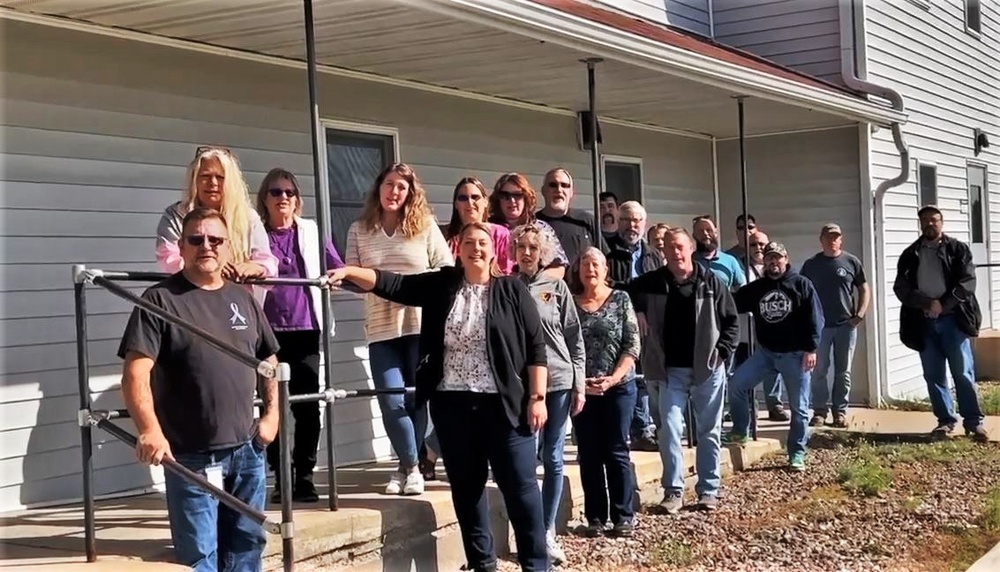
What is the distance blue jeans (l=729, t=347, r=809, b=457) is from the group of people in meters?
0.17

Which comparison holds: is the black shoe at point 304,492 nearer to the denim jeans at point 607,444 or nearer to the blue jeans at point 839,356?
the denim jeans at point 607,444

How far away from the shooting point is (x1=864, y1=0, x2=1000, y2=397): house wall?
34.6ft

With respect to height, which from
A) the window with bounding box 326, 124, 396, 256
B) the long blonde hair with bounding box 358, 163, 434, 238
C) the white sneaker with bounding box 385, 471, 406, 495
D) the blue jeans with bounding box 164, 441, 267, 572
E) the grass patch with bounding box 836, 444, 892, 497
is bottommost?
the grass patch with bounding box 836, 444, 892, 497

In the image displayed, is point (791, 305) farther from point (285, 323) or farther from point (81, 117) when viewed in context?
point (81, 117)

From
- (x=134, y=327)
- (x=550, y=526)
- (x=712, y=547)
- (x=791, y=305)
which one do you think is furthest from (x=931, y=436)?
(x=134, y=327)

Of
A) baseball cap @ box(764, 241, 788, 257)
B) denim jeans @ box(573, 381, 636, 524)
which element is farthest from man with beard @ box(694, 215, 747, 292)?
denim jeans @ box(573, 381, 636, 524)

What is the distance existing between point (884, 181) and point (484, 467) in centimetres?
698

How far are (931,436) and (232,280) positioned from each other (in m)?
6.41

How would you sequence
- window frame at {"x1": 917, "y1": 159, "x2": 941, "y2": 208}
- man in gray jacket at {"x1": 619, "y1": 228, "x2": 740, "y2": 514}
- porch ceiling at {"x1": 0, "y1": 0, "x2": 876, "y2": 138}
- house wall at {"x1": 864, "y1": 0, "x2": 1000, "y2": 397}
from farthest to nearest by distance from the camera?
1. window frame at {"x1": 917, "y1": 159, "x2": 941, "y2": 208}
2. house wall at {"x1": 864, "y1": 0, "x2": 1000, "y2": 397}
3. man in gray jacket at {"x1": 619, "y1": 228, "x2": 740, "y2": 514}
4. porch ceiling at {"x1": 0, "y1": 0, "x2": 876, "y2": 138}

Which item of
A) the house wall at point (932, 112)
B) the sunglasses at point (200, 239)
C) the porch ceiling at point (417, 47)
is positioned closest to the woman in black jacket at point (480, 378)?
the sunglasses at point (200, 239)

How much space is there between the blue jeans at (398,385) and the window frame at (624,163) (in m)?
4.31

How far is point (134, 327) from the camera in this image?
339 centimetres

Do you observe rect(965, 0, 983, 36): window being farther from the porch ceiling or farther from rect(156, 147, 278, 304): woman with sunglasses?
rect(156, 147, 278, 304): woman with sunglasses

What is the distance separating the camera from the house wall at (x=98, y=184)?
500 cm
